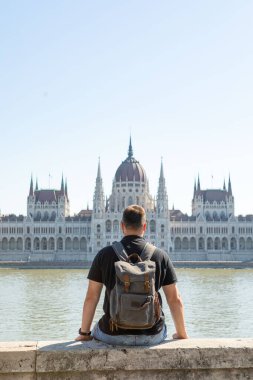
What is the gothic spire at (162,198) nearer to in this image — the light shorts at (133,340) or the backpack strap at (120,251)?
the backpack strap at (120,251)

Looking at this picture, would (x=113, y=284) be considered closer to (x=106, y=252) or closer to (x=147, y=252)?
(x=106, y=252)

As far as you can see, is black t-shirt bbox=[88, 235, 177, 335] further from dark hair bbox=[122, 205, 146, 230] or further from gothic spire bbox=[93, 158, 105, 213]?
gothic spire bbox=[93, 158, 105, 213]

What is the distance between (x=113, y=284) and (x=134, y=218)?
2.09 feet

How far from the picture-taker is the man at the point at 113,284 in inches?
201

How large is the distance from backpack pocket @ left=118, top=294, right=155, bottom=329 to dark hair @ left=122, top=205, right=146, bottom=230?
2.56ft

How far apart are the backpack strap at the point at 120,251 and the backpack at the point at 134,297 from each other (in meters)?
0.16

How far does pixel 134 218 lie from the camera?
17.8ft

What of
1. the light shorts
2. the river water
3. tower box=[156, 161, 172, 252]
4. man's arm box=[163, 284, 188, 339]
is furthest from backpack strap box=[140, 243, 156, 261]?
tower box=[156, 161, 172, 252]

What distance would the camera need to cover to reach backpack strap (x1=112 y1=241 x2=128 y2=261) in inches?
204

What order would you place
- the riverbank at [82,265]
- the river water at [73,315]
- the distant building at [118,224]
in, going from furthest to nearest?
the distant building at [118,224] → the riverbank at [82,265] → the river water at [73,315]

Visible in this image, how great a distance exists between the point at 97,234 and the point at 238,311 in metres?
83.3

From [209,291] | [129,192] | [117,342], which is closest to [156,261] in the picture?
[117,342]

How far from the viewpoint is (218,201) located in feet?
379

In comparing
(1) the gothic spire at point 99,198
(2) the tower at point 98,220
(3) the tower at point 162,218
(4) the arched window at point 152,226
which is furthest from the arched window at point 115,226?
(3) the tower at point 162,218
